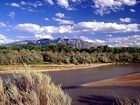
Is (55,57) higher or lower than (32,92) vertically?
lower

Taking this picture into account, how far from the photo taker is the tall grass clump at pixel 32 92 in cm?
1196

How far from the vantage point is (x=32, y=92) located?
12.0m

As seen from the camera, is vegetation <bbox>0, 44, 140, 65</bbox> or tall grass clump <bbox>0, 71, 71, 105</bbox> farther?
vegetation <bbox>0, 44, 140, 65</bbox>

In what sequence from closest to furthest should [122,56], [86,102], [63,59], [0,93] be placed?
[0,93]
[86,102]
[63,59]
[122,56]

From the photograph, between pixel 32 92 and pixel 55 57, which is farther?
pixel 55 57

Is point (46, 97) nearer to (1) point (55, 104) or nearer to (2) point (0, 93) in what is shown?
(1) point (55, 104)

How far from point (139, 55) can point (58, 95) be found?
73.9 meters

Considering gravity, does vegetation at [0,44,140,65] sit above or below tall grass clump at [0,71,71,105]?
below

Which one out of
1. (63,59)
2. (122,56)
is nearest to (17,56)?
(63,59)

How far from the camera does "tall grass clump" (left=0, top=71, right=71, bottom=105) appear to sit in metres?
12.0

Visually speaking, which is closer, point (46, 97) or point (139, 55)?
point (46, 97)

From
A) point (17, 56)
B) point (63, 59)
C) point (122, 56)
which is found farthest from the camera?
point (122, 56)

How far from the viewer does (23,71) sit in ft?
45.4

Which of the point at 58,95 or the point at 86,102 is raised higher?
the point at 58,95
